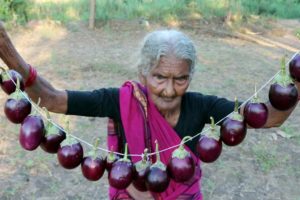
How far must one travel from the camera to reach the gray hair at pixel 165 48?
2.30 m

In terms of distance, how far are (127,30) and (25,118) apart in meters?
8.48

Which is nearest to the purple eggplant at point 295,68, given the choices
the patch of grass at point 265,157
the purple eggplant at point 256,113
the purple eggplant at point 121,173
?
the purple eggplant at point 256,113

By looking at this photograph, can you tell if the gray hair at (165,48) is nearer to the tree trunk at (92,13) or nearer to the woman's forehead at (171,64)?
the woman's forehead at (171,64)

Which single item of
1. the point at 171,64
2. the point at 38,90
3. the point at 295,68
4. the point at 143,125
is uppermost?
the point at 295,68

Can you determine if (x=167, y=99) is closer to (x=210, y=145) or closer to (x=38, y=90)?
(x=210, y=145)

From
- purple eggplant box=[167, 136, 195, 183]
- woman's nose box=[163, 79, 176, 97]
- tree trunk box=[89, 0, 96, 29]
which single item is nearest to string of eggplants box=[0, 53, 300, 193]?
purple eggplant box=[167, 136, 195, 183]

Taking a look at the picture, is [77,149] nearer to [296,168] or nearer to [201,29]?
[296,168]

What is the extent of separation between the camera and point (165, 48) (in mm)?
2303

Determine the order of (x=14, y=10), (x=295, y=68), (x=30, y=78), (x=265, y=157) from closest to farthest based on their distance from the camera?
(x=295, y=68) → (x=30, y=78) → (x=265, y=157) → (x=14, y=10)

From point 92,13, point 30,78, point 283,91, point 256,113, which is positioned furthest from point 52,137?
point 92,13

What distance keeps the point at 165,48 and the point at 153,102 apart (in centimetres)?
32

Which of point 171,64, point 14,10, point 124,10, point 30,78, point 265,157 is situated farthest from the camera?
point 124,10

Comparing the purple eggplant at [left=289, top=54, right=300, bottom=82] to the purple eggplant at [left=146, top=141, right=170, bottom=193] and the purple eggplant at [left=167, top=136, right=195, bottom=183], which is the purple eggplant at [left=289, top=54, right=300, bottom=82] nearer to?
the purple eggplant at [left=167, top=136, right=195, bottom=183]

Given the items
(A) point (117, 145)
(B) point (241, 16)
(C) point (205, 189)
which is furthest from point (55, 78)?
(B) point (241, 16)
